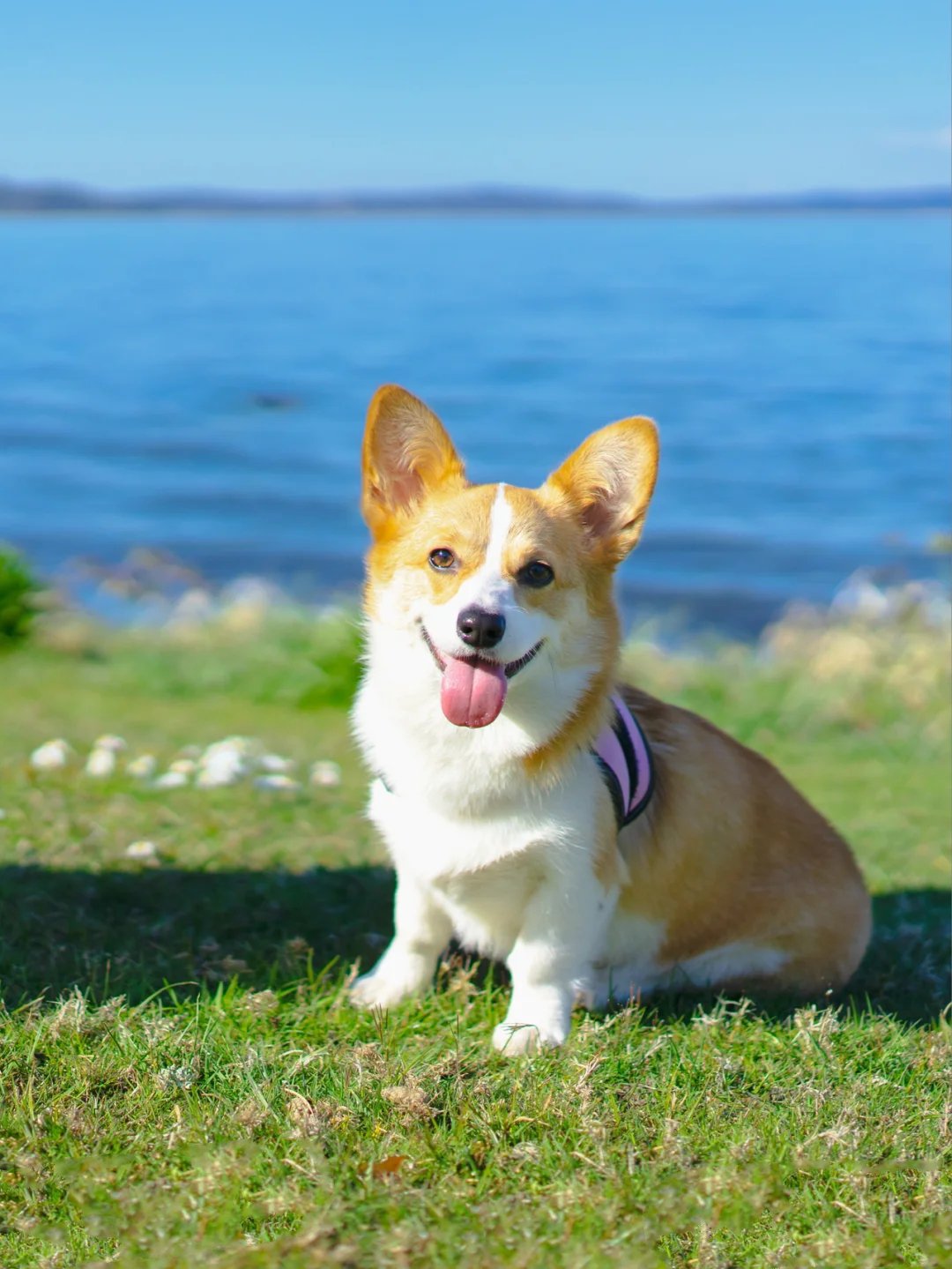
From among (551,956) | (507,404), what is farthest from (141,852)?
(507,404)

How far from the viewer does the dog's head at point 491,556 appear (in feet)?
11.3

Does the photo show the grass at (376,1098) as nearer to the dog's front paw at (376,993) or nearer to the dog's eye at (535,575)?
the dog's front paw at (376,993)

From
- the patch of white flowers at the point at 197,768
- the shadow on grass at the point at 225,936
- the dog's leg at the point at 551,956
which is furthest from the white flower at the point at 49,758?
the dog's leg at the point at 551,956

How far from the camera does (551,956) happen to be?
376 centimetres

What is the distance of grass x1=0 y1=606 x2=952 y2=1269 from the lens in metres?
2.89

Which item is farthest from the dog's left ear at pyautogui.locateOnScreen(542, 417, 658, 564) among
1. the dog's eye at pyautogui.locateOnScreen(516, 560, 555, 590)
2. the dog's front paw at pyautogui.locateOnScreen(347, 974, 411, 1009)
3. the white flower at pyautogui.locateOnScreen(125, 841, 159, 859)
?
the white flower at pyautogui.locateOnScreen(125, 841, 159, 859)

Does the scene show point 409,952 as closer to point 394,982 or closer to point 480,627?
point 394,982

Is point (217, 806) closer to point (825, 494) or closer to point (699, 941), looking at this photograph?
point (699, 941)

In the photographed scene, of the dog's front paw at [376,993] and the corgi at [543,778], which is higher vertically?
the corgi at [543,778]

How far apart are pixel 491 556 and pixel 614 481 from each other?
52 centimetres

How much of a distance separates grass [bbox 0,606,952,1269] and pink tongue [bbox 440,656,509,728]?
91 centimetres

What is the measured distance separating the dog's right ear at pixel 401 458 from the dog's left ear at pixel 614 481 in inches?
12.3

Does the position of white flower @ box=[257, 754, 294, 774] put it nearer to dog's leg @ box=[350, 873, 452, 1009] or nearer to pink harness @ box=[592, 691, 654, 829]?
dog's leg @ box=[350, 873, 452, 1009]

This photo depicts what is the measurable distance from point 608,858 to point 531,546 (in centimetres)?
94
